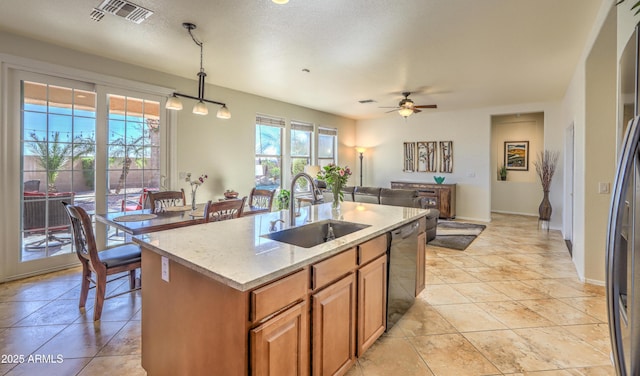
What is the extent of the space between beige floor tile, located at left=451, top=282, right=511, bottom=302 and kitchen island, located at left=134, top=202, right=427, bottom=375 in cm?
148

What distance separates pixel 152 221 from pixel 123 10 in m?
1.89

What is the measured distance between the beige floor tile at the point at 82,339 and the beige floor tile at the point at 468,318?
2.76 meters

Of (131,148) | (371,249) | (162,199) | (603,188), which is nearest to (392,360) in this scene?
(371,249)

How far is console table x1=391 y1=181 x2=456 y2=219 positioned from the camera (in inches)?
281

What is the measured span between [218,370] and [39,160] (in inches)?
151

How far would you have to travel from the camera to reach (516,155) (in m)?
7.97

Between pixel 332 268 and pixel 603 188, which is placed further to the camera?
pixel 603 188

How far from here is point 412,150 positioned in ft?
26.5

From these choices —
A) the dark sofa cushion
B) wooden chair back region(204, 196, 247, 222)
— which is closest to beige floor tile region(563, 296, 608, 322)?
the dark sofa cushion

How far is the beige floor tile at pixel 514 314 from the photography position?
2.51 m

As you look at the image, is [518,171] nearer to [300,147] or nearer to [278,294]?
[300,147]

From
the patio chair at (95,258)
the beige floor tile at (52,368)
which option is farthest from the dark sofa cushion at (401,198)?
the beige floor tile at (52,368)

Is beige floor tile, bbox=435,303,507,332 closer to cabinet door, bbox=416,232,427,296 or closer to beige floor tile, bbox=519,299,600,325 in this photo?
cabinet door, bbox=416,232,427,296

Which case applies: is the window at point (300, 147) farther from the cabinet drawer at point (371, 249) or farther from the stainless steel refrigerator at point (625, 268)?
the stainless steel refrigerator at point (625, 268)
